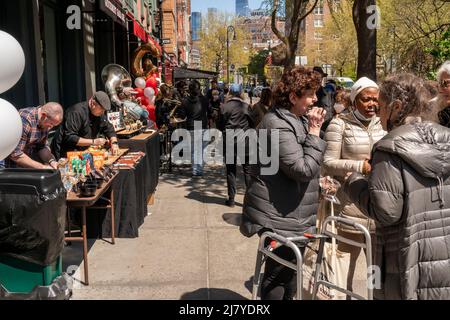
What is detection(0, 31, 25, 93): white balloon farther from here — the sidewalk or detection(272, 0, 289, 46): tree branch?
detection(272, 0, 289, 46): tree branch

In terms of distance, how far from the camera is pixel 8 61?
292 centimetres

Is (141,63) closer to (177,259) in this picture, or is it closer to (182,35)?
(177,259)

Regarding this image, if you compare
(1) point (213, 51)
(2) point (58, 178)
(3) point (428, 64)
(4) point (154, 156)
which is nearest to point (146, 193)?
(4) point (154, 156)

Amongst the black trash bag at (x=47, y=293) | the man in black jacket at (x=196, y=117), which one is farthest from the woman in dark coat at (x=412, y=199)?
the man in black jacket at (x=196, y=117)

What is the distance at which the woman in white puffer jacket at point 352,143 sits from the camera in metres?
3.77

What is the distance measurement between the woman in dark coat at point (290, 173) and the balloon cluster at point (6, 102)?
5.01ft

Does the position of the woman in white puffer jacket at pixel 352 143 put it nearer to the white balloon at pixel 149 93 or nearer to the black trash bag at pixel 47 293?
the black trash bag at pixel 47 293

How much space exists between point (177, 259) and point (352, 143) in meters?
2.55

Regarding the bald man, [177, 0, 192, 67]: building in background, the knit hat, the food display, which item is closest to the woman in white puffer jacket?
the knit hat

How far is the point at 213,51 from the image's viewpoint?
6362cm

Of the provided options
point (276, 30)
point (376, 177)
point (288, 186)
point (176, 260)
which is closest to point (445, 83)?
point (288, 186)

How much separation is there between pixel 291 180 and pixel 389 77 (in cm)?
92

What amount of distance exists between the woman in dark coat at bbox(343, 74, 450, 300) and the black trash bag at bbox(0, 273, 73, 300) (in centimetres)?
209

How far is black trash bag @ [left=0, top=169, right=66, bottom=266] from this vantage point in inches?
121
